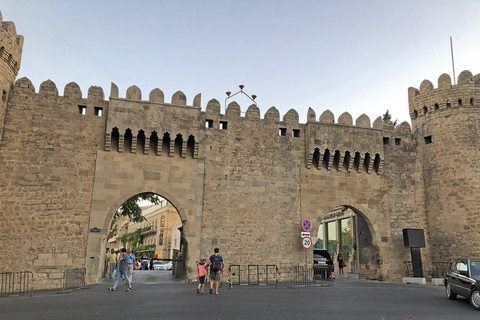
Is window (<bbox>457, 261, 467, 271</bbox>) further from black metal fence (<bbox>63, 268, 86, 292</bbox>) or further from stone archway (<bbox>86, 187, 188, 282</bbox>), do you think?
black metal fence (<bbox>63, 268, 86, 292</bbox>)

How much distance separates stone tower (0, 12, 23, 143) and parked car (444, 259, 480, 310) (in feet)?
52.5

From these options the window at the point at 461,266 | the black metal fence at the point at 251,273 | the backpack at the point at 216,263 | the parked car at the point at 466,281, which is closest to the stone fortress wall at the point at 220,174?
the black metal fence at the point at 251,273

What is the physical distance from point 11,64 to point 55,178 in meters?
4.93

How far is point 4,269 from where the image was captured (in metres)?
14.5

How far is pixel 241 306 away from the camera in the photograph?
9438mm

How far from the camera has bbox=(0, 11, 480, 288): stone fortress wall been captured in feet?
50.3

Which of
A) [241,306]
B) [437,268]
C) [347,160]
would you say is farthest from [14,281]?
[437,268]

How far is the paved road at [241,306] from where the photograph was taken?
8.31 m

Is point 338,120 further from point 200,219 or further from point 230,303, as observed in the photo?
point 230,303

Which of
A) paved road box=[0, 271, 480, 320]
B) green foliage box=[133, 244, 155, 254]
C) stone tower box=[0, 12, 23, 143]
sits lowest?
paved road box=[0, 271, 480, 320]

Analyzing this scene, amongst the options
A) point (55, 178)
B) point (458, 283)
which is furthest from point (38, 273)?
point (458, 283)

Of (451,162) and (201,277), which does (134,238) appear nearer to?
(451,162)

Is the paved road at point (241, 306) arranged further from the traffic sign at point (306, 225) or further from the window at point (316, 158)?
the window at point (316, 158)

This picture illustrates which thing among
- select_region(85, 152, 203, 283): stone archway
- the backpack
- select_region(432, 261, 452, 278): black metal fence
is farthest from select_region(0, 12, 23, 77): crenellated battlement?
select_region(432, 261, 452, 278): black metal fence
